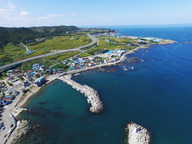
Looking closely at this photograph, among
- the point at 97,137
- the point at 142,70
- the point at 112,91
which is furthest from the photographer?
the point at 142,70

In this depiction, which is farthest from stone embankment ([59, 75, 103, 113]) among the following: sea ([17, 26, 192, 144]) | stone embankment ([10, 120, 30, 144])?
stone embankment ([10, 120, 30, 144])

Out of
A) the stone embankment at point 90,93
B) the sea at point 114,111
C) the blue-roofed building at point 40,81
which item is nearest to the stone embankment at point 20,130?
the sea at point 114,111

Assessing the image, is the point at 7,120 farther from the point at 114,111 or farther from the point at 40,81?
the point at 114,111

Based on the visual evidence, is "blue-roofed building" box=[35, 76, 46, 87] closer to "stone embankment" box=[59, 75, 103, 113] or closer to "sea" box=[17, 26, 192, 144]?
"sea" box=[17, 26, 192, 144]

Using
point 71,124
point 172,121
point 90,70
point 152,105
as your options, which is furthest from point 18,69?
point 172,121

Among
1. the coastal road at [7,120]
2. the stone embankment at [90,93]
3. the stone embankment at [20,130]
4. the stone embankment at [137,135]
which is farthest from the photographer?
→ the stone embankment at [90,93]

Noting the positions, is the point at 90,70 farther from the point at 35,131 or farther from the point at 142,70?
the point at 35,131

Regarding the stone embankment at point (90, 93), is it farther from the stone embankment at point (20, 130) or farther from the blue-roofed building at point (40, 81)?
the stone embankment at point (20, 130)
